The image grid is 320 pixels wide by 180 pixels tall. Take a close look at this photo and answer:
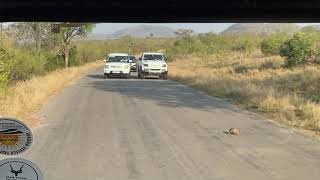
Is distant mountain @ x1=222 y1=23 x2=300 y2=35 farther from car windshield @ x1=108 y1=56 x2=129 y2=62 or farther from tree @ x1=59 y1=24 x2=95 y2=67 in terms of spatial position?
tree @ x1=59 y1=24 x2=95 y2=67

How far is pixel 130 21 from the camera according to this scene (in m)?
6.76

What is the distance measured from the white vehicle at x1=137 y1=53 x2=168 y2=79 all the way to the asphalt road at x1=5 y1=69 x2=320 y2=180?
59.9 ft

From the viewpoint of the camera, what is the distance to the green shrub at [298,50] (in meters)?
40.4

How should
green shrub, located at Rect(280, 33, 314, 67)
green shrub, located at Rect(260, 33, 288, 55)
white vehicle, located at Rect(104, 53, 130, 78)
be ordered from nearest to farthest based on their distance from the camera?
white vehicle, located at Rect(104, 53, 130, 78), green shrub, located at Rect(280, 33, 314, 67), green shrub, located at Rect(260, 33, 288, 55)

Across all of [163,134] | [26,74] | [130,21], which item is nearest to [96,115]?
[163,134]

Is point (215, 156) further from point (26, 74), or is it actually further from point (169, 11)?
point (26, 74)

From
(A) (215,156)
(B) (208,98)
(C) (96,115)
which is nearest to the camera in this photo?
(A) (215,156)

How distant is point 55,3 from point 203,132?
7.66m

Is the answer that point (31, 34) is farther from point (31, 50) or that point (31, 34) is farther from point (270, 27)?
point (270, 27)

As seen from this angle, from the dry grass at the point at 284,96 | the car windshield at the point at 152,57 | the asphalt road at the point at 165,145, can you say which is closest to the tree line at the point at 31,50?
the asphalt road at the point at 165,145

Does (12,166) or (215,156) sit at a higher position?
(12,166)

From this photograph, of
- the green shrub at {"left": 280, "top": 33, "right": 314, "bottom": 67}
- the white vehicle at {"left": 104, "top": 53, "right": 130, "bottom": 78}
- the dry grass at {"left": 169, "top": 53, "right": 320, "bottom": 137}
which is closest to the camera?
the dry grass at {"left": 169, "top": 53, "right": 320, "bottom": 137}

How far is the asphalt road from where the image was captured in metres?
8.66

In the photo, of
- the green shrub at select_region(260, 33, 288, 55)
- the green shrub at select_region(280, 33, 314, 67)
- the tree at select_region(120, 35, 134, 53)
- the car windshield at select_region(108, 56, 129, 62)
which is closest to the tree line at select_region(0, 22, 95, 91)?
the car windshield at select_region(108, 56, 129, 62)
